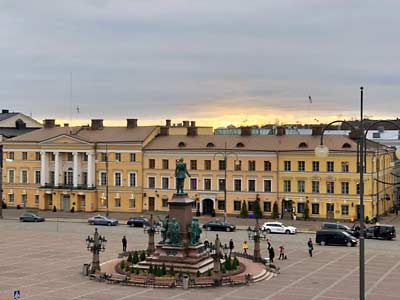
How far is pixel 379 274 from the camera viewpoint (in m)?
43.3

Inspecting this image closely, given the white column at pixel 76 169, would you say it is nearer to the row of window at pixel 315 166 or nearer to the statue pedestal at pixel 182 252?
the row of window at pixel 315 166

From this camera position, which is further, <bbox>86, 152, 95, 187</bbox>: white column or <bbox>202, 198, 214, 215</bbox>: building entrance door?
<bbox>86, 152, 95, 187</bbox>: white column

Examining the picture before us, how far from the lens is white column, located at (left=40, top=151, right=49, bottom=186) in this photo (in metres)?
88.9

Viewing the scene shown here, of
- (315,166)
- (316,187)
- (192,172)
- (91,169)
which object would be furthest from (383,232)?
(91,169)

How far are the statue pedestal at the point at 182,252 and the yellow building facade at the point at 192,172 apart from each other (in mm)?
35231

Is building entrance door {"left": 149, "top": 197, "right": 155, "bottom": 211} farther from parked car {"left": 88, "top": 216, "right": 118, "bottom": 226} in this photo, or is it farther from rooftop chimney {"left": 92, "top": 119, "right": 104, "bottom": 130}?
rooftop chimney {"left": 92, "top": 119, "right": 104, "bottom": 130}

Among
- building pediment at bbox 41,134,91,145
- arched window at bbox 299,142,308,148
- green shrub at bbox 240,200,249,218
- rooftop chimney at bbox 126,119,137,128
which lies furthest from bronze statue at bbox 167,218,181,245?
rooftop chimney at bbox 126,119,137,128

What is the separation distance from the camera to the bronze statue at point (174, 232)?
42375 millimetres

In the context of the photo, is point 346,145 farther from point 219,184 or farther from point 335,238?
point 335,238

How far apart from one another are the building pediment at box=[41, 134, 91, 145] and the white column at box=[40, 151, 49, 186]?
1580 mm

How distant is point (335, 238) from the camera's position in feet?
187

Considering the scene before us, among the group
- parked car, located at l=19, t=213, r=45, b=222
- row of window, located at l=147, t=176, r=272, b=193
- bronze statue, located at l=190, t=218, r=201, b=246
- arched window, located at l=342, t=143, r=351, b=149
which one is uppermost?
arched window, located at l=342, t=143, r=351, b=149

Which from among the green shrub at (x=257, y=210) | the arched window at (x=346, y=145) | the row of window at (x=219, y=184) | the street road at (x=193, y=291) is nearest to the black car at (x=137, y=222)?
the street road at (x=193, y=291)

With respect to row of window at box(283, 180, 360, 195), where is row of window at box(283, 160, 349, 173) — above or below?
above
